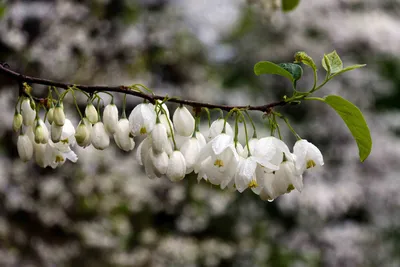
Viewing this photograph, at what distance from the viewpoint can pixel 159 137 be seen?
1.07 m

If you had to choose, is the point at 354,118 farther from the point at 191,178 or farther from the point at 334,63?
the point at 191,178

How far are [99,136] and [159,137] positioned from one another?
18cm

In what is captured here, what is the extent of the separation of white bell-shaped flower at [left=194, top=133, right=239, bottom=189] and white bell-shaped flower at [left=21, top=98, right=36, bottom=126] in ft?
1.35

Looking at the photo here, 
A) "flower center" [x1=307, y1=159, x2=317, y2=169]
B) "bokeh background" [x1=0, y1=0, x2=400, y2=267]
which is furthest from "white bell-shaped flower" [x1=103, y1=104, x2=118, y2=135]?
"bokeh background" [x1=0, y1=0, x2=400, y2=267]

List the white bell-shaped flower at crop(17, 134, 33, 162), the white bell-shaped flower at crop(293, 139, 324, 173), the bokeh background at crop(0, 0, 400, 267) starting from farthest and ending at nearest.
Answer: the bokeh background at crop(0, 0, 400, 267), the white bell-shaped flower at crop(17, 134, 33, 162), the white bell-shaped flower at crop(293, 139, 324, 173)

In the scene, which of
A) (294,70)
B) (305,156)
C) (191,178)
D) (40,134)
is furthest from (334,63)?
(191,178)

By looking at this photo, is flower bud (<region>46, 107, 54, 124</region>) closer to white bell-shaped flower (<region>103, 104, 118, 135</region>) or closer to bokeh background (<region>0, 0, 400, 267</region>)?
white bell-shaped flower (<region>103, 104, 118, 135</region>)

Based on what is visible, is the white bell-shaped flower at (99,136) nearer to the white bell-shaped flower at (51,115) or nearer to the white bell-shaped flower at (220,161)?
the white bell-shaped flower at (51,115)

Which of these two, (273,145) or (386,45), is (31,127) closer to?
(273,145)

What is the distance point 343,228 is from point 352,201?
0.33m

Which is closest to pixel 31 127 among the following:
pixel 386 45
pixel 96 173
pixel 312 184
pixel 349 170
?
pixel 96 173

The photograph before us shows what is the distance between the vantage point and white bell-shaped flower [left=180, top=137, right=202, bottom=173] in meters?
1.11

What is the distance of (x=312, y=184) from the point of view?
5141mm

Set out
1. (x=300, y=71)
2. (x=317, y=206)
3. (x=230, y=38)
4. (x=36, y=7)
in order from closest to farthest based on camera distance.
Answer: (x=300, y=71) < (x=36, y=7) < (x=317, y=206) < (x=230, y=38)
